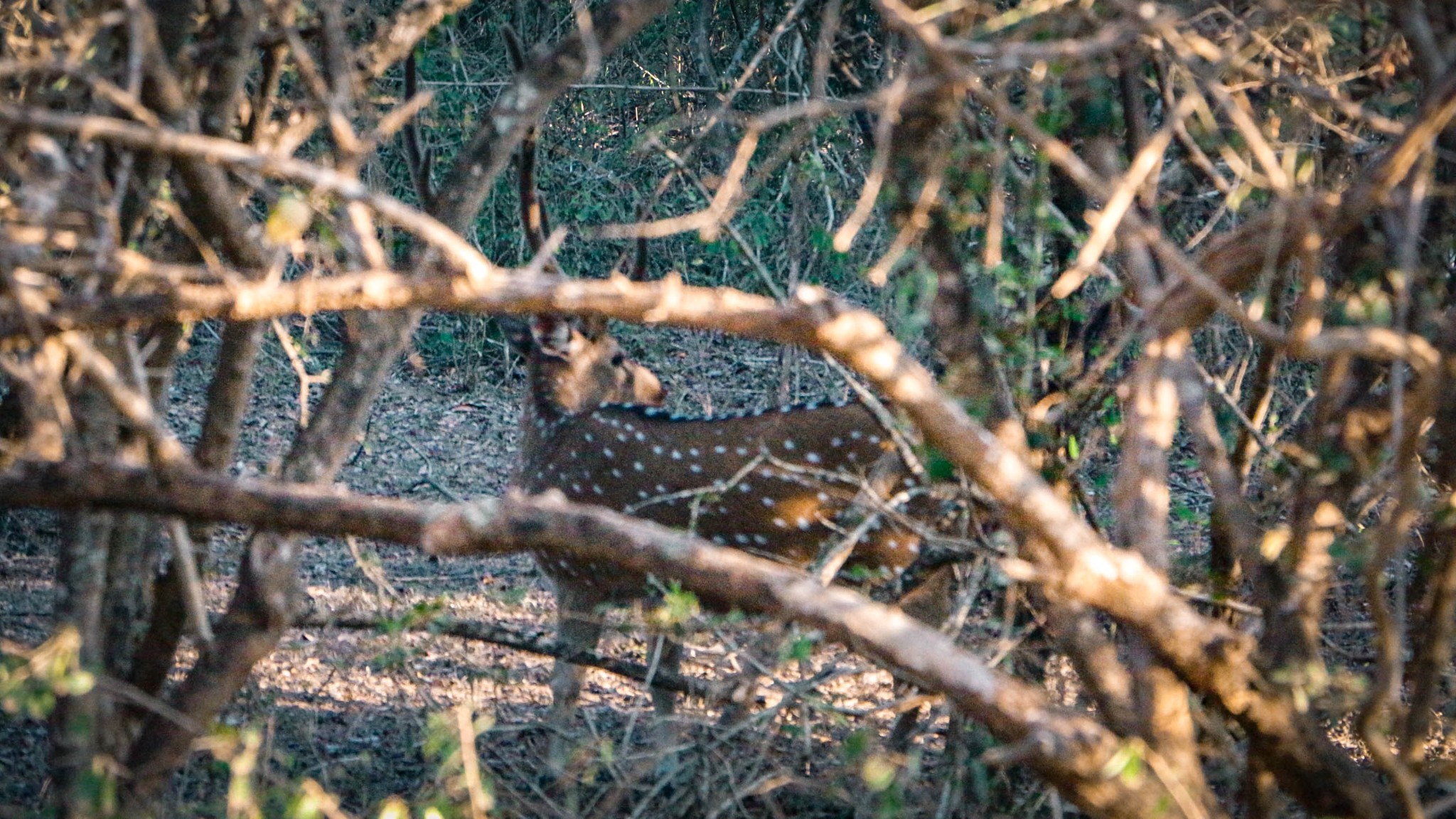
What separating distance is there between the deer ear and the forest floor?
2.72 ft

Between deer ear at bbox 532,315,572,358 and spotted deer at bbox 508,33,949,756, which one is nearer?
spotted deer at bbox 508,33,949,756

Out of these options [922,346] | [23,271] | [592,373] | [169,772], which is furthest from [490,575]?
[23,271]

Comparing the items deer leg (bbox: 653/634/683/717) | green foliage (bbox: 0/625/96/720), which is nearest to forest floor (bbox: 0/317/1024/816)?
deer leg (bbox: 653/634/683/717)

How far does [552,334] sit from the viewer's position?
636 centimetres

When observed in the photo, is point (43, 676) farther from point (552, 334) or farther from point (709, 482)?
point (552, 334)

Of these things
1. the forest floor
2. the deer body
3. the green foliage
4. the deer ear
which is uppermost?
the deer ear

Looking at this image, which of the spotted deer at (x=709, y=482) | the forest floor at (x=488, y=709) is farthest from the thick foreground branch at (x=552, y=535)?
the spotted deer at (x=709, y=482)

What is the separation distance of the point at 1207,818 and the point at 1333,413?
89cm

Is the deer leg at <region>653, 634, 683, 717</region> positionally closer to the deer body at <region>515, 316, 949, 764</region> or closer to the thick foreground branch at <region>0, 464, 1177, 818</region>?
the deer body at <region>515, 316, 949, 764</region>

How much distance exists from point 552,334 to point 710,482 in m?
1.60

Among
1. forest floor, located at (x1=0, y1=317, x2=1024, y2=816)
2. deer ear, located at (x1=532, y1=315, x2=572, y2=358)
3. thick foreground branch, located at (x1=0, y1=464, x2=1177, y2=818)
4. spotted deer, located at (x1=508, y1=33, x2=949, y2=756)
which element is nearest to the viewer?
thick foreground branch, located at (x1=0, y1=464, x2=1177, y2=818)

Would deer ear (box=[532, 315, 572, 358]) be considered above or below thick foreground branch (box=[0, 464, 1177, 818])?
above

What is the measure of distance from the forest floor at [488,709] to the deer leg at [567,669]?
0.09 meters

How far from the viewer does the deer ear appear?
632 cm
